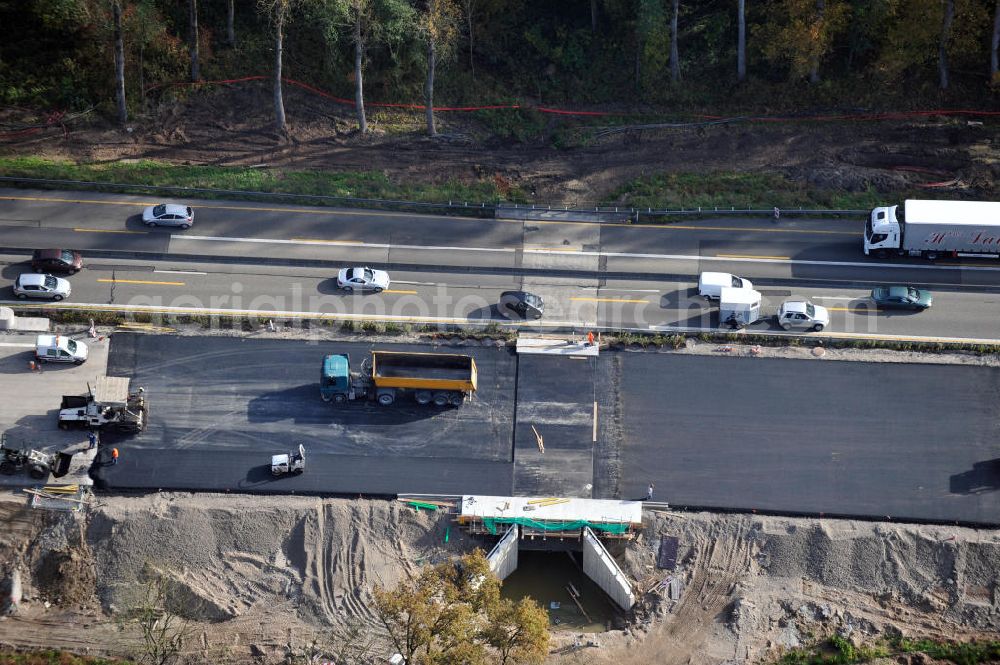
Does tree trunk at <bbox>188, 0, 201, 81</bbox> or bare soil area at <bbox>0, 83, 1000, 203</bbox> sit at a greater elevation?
tree trunk at <bbox>188, 0, 201, 81</bbox>

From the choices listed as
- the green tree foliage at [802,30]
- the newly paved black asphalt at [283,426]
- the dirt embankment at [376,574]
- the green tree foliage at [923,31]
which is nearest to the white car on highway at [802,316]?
the dirt embankment at [376,574]

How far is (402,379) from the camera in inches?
2630

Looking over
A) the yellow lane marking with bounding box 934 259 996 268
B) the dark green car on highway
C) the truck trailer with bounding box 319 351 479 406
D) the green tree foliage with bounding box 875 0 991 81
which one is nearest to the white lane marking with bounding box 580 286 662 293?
the truck trailer with bounding box 319 351 479 406

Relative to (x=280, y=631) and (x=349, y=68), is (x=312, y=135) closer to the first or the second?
(x=349, y=68)

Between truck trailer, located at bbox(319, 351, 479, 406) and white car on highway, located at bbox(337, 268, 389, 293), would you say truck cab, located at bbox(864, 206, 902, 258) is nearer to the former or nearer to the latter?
truck trailer, located at bbox(319, 351, 479, 406)

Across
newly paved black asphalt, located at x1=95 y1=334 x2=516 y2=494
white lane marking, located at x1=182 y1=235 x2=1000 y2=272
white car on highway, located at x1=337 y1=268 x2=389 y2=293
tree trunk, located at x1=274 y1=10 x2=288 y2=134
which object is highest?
tree trunk, located at x1=274 y1=10 x2=288 y2=134

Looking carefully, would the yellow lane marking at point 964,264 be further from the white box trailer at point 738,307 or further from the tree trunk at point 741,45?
the tree trunk at point 741,45

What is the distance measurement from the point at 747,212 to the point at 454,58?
76.5ft

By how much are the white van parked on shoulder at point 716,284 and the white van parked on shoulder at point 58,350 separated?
35.8 metres

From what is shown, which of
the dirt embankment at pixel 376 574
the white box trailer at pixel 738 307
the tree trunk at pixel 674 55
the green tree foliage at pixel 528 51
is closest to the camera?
the dirt embankment at pixel 376 574

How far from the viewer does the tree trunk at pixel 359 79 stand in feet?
259

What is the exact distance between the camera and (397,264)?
75562 mm

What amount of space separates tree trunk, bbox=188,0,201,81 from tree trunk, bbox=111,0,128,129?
4696mm

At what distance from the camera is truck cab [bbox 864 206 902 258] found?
74812mm
